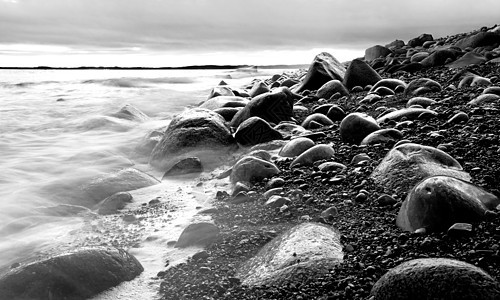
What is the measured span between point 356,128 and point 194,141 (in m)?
1.70

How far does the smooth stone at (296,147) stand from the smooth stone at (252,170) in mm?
441

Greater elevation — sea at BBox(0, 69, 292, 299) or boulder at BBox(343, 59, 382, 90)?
boulder at BBox(343, 59, 382, 90)

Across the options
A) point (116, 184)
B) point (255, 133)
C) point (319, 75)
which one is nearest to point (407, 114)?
point (255, 133)

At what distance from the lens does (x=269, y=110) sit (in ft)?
18.8

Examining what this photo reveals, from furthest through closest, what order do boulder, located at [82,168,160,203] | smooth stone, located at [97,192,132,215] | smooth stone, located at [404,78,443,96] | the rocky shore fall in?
smooth stone, located at [404,78,443,96]
boulder, located at [82,168,160,203]
smooth stone, located at [97,192,132,215]
the rocky shore

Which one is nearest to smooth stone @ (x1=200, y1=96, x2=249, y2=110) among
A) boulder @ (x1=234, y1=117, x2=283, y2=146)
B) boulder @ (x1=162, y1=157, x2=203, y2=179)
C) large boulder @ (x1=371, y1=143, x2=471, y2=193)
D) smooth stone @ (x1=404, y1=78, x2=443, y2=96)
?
boulder @ (x1=234, y1=117, x2=283, y2=146)


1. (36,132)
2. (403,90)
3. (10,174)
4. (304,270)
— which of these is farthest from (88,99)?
(304,270)

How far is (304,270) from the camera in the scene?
2236 millimetres

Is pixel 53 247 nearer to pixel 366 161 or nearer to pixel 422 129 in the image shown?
pixel 366 161

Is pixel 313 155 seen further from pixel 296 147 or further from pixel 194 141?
pixel 194 141

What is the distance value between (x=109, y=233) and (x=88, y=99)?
366 inches

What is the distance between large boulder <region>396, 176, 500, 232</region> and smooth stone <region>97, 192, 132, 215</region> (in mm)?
2041

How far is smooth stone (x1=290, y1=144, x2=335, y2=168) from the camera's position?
3.85 meters

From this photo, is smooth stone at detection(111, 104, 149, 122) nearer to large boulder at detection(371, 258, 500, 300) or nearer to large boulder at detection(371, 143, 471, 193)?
large boulder at detection(371, 143, 471, 193)
